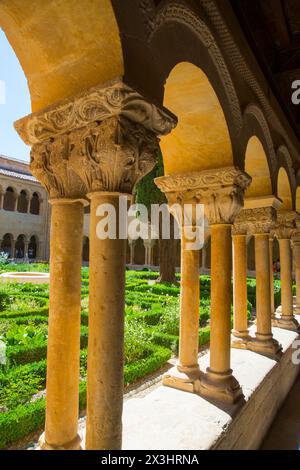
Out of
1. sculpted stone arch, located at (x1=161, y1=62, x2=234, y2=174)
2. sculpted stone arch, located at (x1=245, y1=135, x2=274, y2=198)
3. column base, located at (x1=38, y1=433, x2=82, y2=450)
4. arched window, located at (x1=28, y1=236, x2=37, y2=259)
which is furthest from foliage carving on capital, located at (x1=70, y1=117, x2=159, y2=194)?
arched window, located at (x1=28, y1=236, x2=37, y2=259)

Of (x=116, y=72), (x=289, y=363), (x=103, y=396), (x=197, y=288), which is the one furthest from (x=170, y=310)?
(x=116, y=72)

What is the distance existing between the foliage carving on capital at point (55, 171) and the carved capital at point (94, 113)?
0.07 meters

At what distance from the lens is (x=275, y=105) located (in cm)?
524

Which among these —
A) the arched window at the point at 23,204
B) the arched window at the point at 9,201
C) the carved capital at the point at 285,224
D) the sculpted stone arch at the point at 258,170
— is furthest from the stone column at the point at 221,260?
the arched window at the point at 23,204

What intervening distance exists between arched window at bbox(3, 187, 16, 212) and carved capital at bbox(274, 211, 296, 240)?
78.8ft

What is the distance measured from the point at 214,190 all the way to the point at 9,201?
26.8 metres

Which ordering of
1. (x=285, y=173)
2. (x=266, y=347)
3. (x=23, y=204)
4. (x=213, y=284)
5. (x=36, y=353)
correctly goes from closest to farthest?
(x=213, y=284) → (x=266, y=347) → (x=36, y=353) → (x=285, y=173) → (x=23, y=204)

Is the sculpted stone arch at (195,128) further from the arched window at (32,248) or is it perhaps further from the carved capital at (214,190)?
the arched window at (32,248)

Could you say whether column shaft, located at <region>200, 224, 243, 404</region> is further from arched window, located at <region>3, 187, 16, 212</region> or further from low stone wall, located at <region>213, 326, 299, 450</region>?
arched window, located at <region>3, 187, 16, 212</region>

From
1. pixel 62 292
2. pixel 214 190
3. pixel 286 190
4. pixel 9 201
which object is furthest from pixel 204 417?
pixel 9 201

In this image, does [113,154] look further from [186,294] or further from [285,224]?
[285,224]

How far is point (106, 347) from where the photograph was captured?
5.89 ft

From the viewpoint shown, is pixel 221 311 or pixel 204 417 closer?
pixel 204 417
